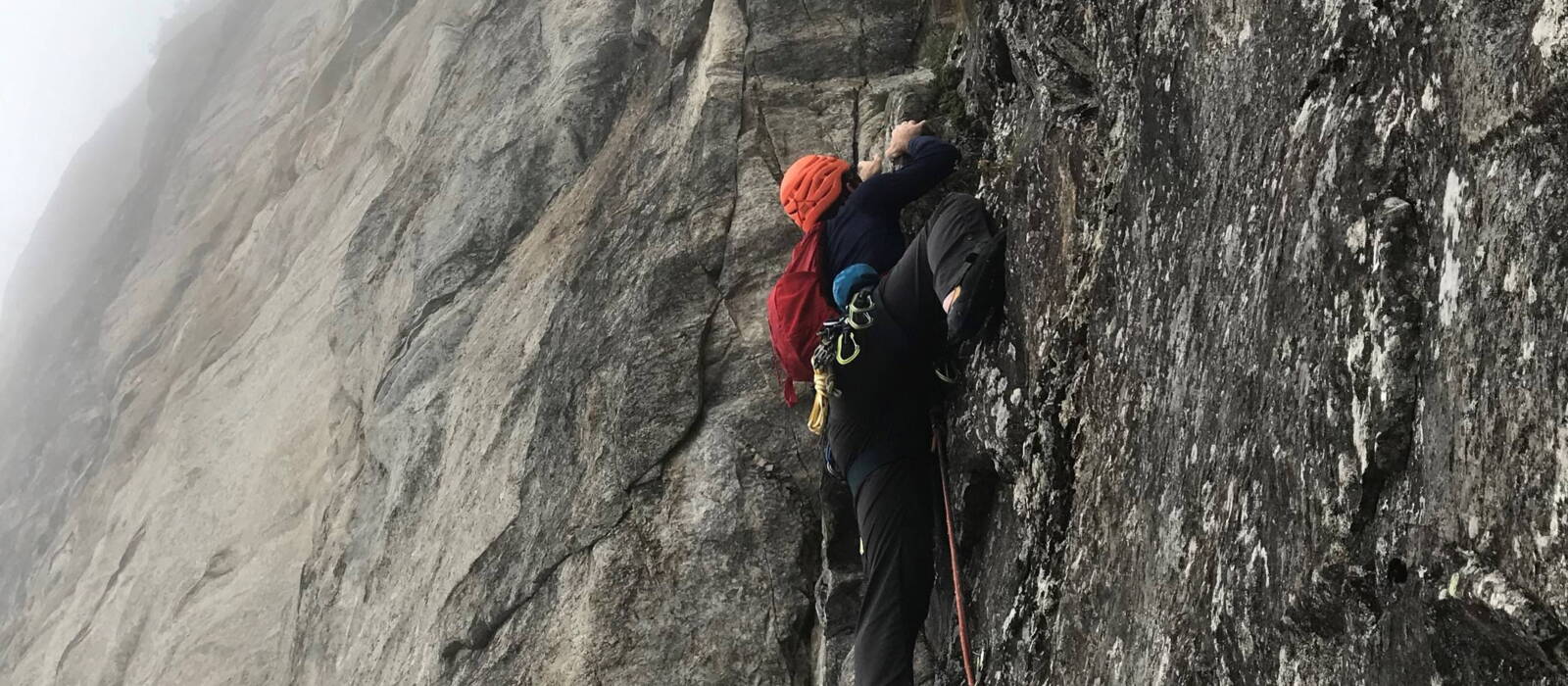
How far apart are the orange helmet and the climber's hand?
446 millimetres

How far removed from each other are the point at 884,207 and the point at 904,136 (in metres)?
0.68

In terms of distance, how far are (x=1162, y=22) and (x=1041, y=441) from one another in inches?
87.3

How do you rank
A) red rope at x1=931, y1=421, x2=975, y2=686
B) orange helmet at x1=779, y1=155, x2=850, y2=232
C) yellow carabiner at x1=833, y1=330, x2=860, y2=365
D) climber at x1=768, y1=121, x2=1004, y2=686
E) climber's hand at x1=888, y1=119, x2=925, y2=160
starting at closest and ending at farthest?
red rope at x1=931, y1=421, x2=975, y2=686 → climber at x1=768, y1=121, x2=1004, y2=686 → yellow carabiner at x1=833, y1=330, x2=860, y2=365 → climber's hand at x1=888, y1=119, x2=925, y2=160 → orange helmet at x1=779, y1=155, x2=850, y2=232

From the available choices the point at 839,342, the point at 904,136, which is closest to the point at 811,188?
the point at 904,136

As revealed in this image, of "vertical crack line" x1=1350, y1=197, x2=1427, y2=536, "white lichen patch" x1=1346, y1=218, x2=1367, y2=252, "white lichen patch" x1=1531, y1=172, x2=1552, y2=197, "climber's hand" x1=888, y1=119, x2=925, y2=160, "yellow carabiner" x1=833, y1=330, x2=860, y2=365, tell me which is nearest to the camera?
"white lichen patch" x1=1531, y1=172, x2=1552, y2=197

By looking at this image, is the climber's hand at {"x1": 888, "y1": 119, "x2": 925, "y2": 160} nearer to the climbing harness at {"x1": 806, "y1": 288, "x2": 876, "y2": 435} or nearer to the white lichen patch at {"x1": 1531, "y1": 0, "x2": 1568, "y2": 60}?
the climbing harness at {"x1": 806, "y1": 288, "x2": 876, "y2": 435}

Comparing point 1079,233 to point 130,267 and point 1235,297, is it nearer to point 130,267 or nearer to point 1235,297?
point 1235,297

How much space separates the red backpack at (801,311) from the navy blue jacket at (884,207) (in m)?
0.14

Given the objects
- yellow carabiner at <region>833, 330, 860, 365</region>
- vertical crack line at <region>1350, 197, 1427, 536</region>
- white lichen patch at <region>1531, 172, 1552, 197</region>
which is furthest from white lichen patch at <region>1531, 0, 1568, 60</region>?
yellow carabiner at <region>833, 330, 860, 365</region>

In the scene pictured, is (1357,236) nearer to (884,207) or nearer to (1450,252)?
(1450,252)

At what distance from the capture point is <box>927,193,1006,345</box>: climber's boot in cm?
663

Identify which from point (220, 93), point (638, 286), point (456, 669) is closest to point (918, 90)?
point (638, 286)

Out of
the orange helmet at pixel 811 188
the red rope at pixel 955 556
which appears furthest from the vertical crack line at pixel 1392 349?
the orange helmet at pixel 811 188

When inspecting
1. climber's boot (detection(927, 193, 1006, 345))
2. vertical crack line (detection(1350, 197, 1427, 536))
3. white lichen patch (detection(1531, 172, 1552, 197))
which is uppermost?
white lichen patch (detection(1531, 172, 1552, 197))
